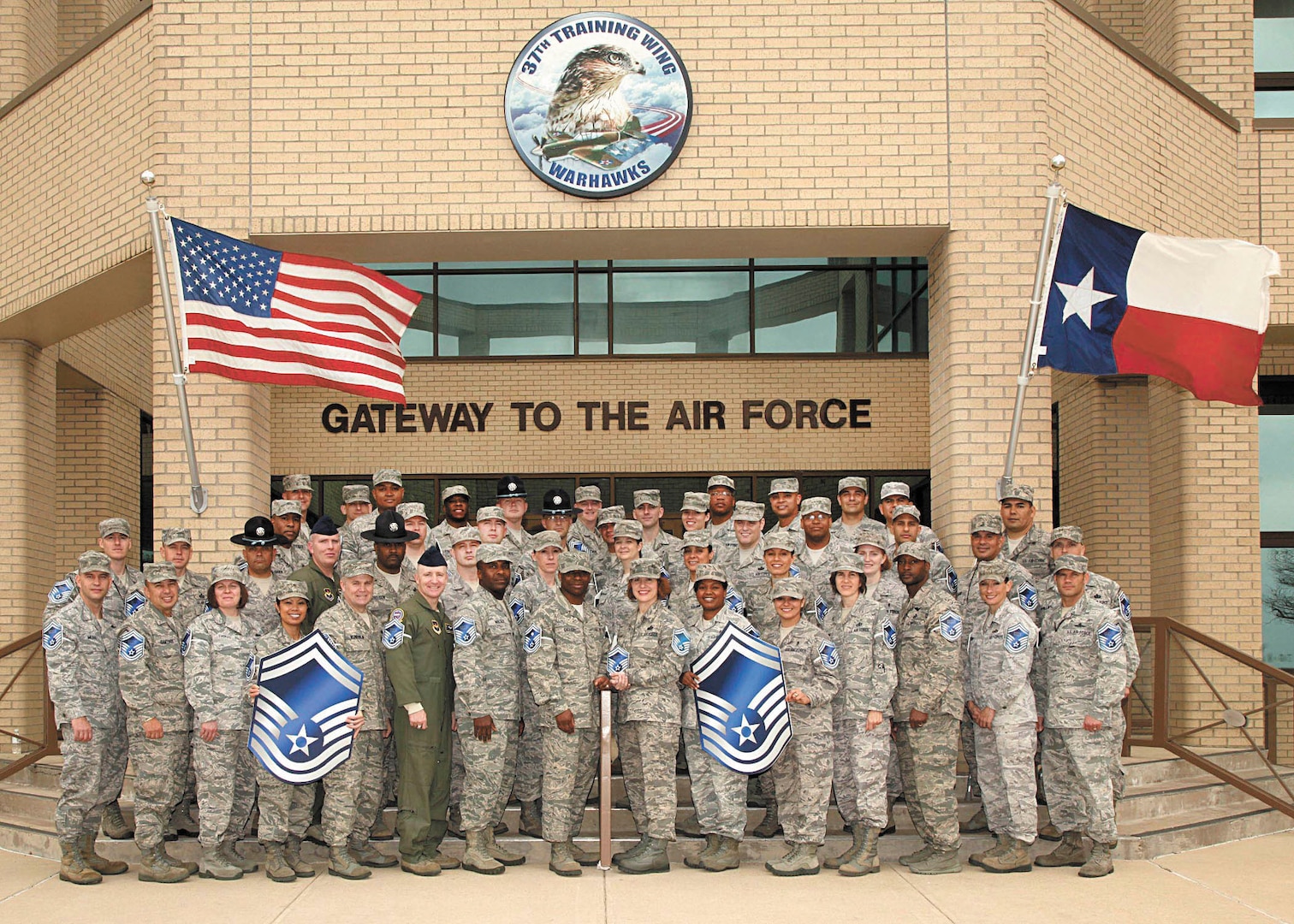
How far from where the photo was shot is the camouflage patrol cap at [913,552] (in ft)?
25.6

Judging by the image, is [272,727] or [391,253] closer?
[272,727]

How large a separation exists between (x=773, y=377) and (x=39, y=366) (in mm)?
7617

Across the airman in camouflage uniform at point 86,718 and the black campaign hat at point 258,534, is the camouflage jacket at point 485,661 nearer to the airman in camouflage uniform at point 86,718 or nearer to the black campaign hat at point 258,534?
the black campaign hat at point 258,534

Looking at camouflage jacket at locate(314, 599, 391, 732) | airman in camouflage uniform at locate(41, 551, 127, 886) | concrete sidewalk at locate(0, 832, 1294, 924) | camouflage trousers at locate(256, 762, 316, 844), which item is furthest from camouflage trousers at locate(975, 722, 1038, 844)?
airman in camouflage uniform at locate(41, 551, 127, 886)

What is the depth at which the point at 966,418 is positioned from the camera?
9.15m

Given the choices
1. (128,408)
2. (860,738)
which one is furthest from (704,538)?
(128,408)

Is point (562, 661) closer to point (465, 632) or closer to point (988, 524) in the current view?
point (465, 632)

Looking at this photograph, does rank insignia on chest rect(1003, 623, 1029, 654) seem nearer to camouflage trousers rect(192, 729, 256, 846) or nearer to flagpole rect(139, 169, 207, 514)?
camouflage trousers rect(192, 729, 256, 846)

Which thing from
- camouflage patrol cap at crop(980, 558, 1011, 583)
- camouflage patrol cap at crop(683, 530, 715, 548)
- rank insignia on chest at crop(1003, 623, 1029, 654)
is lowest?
rank insignia on chest at crop(1003, 623, 1029, 654)

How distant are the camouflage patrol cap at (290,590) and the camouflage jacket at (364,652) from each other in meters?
0.18

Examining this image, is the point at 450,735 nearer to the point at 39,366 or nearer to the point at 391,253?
the point at 391,253

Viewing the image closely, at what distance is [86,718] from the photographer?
7.44 m

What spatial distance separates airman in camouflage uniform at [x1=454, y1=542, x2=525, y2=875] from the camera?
23.9 feet

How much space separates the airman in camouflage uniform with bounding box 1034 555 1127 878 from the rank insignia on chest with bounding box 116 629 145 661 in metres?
5.64
